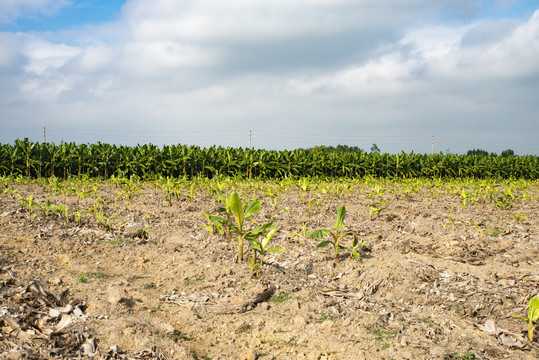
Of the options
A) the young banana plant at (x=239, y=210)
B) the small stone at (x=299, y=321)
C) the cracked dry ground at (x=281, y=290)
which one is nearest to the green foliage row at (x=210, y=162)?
the cracked dry ground at (x=281, y=290)

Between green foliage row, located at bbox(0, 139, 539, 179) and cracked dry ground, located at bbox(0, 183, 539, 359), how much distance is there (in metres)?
8.53

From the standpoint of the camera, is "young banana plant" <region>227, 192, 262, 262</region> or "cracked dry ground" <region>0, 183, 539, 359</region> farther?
"young banana plant" <region>227, 192, 262, 262</region>

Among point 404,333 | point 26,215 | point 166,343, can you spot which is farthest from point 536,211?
point 26,215

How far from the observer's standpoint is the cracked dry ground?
2594 mm

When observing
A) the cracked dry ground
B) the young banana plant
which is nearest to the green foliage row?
the cracked dry ground

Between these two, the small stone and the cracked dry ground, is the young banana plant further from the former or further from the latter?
the small stone

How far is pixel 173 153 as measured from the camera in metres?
16.3

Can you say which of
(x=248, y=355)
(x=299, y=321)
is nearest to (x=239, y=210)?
(x=299, y=321)

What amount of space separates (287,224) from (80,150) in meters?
12.4

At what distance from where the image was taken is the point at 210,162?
17062 millimetres

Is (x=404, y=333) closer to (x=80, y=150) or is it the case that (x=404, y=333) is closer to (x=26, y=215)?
(x=26, y=215)

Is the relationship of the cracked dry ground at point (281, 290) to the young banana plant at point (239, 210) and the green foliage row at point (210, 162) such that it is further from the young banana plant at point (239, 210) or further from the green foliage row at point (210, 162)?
the green foliage row at point (210, 162)

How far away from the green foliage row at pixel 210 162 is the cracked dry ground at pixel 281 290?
853 cm

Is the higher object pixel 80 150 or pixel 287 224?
pixel 80 150
